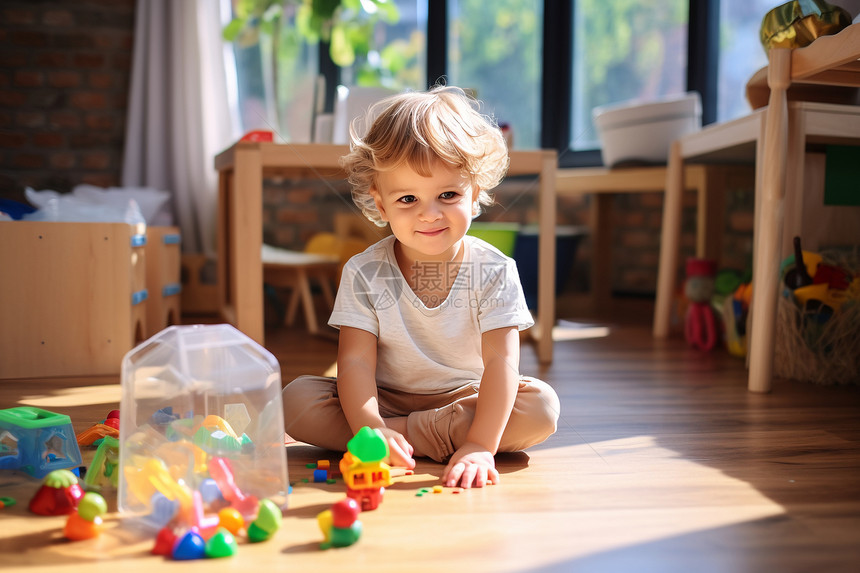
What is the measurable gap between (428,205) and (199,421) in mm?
391

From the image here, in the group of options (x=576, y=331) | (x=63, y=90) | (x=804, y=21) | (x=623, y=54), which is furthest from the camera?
(x=623, y=54)

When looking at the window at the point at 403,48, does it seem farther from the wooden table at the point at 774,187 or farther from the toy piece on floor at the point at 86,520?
the toy piece on floor at the point at 86,520

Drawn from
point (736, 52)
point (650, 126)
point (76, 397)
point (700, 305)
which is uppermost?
point (736, 52)

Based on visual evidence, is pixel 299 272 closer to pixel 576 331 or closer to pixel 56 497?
pixel 576 331

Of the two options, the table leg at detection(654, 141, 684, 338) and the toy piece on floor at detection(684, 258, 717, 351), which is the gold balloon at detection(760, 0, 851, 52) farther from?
the toy piece on floor at detection(684, 258, 717, 351)

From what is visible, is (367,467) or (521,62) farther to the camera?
(521,62)

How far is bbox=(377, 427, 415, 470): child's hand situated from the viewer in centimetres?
96

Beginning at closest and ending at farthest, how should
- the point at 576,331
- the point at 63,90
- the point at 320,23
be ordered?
the point at 576,331 → the point at 320,23 → the point at 63,90

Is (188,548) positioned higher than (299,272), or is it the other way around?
(299,272)

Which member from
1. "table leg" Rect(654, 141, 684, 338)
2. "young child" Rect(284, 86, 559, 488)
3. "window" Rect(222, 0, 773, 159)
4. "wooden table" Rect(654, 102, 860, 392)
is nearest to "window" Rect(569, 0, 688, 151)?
"window" Rect(222, 0, 773, 159)

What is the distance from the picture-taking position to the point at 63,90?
2.81 m

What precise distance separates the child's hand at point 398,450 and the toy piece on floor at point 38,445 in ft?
1.32

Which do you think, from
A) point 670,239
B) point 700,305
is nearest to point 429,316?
point 700,305

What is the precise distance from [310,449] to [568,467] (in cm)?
37
